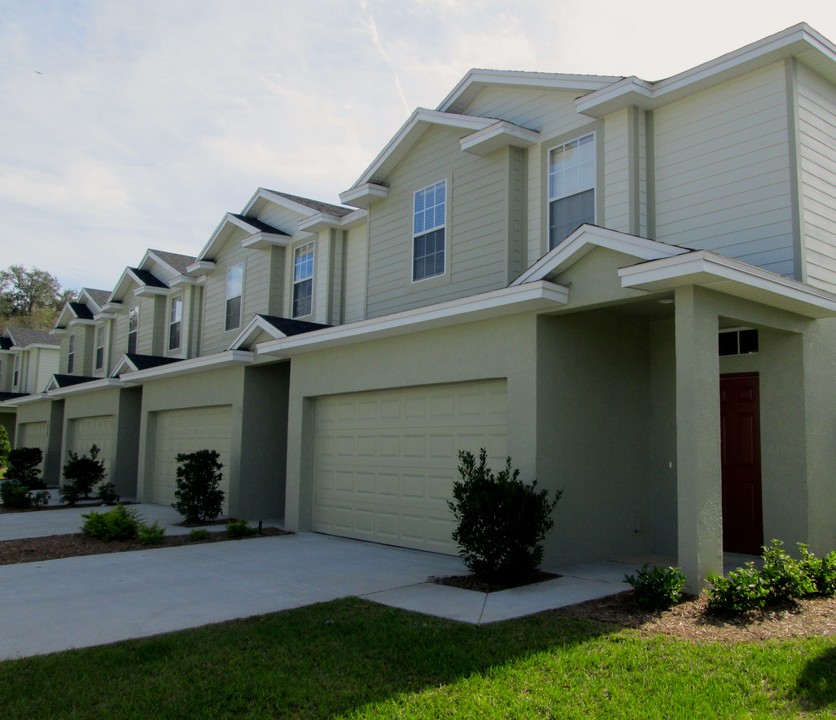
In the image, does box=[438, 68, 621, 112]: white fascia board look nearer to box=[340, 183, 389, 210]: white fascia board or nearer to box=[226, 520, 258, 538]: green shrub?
box=[340, 183, 389, 210]: white fascia board

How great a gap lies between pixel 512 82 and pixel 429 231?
278cm

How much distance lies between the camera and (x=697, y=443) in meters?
7.83

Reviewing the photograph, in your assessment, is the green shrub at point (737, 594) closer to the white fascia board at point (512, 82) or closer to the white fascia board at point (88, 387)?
the white fascia board at point (512, 82)

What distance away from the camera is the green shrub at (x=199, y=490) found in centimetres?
1461

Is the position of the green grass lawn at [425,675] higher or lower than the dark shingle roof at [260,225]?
lower

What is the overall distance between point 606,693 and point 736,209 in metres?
6.77

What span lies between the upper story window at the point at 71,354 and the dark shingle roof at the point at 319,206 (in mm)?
15615

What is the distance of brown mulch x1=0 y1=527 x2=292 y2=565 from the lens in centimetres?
1115

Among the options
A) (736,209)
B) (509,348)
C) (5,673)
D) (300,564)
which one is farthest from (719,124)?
(5,673)

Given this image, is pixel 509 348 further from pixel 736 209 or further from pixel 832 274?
pixel 832 274

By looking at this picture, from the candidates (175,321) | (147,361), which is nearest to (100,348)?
(175,321)

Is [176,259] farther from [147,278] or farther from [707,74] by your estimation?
[707,74]

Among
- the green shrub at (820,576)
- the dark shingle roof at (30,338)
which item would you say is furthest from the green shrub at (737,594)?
the dark shingle roof at (30,338)

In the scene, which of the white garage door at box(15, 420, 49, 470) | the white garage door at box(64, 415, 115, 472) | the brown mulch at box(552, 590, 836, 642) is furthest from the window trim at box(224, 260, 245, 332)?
the brown mulch at box(552, 590, 836, 642)
